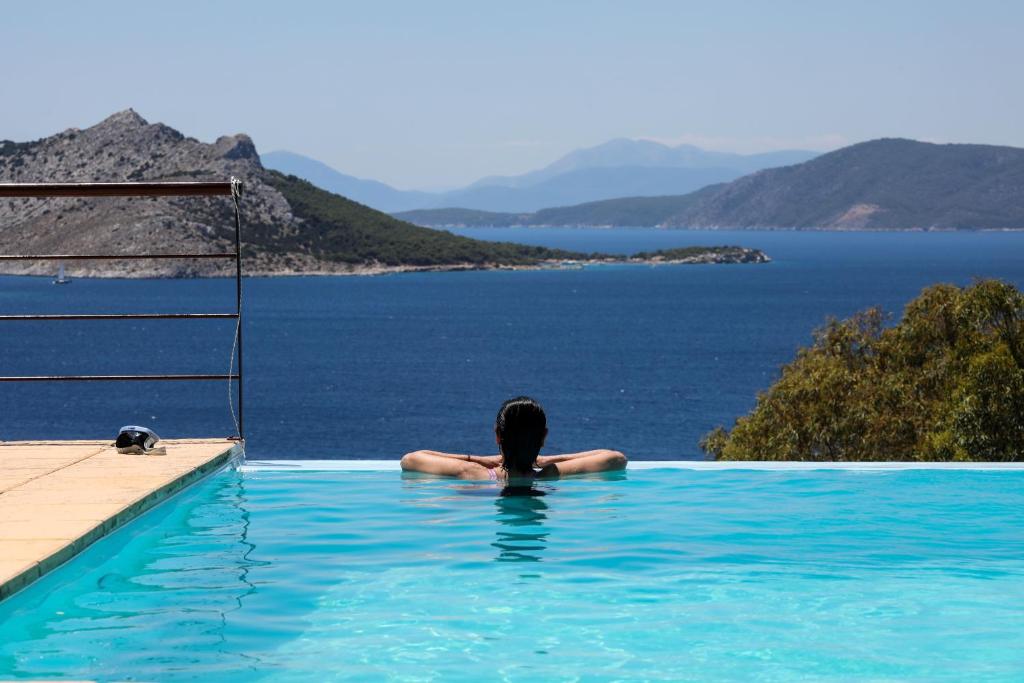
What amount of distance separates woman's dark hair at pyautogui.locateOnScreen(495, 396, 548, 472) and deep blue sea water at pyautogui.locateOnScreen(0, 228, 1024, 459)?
41647 mm

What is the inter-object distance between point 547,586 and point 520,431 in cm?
195

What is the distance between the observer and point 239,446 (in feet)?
Result: 29.4

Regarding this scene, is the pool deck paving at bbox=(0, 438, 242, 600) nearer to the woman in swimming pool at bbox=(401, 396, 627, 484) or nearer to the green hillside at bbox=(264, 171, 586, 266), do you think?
the woman in swimming pool at bbox=(401, 396, 627, 484)

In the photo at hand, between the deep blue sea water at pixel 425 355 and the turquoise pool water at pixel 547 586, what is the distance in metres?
42.0

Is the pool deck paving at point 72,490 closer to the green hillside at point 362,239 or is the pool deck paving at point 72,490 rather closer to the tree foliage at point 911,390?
the tree foliage at point 911,390

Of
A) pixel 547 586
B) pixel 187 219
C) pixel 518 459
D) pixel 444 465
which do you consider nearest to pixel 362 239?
pixel 187 219

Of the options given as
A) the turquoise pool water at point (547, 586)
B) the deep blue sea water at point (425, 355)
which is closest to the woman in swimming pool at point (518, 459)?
the turquoise pool water at point (547, 586)

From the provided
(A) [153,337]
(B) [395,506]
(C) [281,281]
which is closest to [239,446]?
(B) [395,506]

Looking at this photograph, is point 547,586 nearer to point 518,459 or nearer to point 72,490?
point 518,459

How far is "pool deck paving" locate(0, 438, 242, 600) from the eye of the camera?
18.3 feet

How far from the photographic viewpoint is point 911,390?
23.8 meters

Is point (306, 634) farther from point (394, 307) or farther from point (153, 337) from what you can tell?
point (394, 307)

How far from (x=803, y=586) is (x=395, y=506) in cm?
276

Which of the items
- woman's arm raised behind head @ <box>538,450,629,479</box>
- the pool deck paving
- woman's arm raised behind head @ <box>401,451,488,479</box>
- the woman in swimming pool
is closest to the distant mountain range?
the pool deck paving
